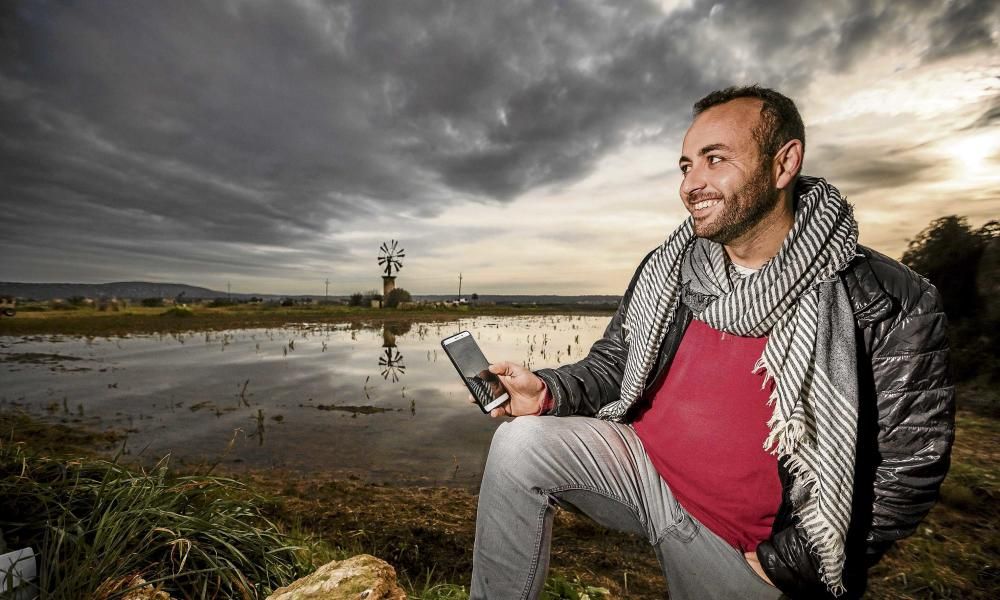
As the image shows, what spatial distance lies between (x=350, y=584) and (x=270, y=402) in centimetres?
678

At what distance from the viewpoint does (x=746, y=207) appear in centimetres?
190

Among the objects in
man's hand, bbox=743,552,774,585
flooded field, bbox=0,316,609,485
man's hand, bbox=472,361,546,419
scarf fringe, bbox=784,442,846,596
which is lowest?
flooded field, bbox=0,316,609,485

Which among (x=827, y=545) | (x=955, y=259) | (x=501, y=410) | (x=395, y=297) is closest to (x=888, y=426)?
(x=827, y=545)

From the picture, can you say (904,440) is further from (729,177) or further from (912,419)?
(729,177)

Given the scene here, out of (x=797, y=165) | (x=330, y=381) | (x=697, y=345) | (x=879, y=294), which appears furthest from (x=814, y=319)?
(x=330, y=381)

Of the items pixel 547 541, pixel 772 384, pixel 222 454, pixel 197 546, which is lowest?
pixel 222 454

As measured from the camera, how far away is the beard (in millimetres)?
1895

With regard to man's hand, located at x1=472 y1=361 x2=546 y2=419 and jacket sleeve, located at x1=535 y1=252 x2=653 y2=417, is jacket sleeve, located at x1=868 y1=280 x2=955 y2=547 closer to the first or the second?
jacket sleeve, located at x1=535 y1=252 x2=653 y2=417

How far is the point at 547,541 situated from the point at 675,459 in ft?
2.26

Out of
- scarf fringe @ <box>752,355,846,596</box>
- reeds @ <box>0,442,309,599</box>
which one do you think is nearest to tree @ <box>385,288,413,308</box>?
reeds @ <box>0,442,309,599</box>

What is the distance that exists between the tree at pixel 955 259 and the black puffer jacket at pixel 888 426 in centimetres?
735

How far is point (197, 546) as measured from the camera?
1.94 metres

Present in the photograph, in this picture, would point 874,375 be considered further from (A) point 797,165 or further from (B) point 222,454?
(B) point 222,454

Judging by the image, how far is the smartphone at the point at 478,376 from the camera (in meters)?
1.93
